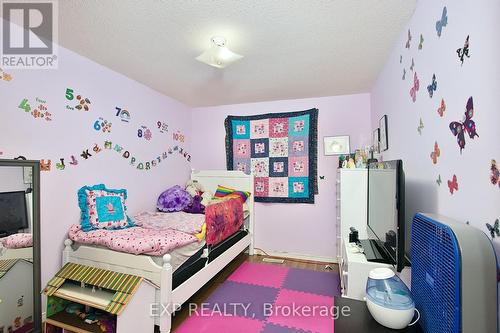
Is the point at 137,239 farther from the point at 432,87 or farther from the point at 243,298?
the point at 432,87

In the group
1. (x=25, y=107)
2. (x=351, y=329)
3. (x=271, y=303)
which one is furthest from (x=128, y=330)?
(x=25, y=107)

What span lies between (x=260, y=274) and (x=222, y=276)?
1.49ft

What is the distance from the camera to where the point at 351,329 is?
100 centimetres

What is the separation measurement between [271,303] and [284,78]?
2369mm

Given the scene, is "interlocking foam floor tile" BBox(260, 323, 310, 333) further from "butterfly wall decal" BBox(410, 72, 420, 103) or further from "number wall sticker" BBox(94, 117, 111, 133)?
"number wall sticker" BBox(94, 117, 111, 133)

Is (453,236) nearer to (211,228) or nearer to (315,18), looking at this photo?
(315,18)

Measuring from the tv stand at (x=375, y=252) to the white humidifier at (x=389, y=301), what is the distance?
0.51m

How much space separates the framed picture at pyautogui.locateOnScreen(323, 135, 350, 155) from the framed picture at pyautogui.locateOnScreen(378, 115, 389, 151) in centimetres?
75

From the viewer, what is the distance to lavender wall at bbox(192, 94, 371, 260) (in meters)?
3.34

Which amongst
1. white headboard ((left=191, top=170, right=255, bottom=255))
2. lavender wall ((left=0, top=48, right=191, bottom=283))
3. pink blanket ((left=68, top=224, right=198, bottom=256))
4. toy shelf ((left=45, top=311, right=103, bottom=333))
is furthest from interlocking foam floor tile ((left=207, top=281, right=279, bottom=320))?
lavender wall ((left=0, top=48, right=191, bottom=283))

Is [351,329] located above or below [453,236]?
below

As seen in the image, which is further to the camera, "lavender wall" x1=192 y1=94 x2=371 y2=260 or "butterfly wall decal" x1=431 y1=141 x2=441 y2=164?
"lavender wall" x1=192 y1=94 x2=371 y2=260

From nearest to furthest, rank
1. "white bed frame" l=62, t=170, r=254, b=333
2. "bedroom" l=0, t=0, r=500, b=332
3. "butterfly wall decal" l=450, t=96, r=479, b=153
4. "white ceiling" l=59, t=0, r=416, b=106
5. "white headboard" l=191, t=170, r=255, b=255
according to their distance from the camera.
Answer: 1. "butterfly wall decal" l=450, t=96, r=479, b=153
2. "bedroom" l=0, t=0, r=500, b=332
3. "white ceiling" l=59, t=0, r=416, b=106
4. "white bed frame" l=62, t=170, r=254, b=333
5. "white headboard" l=191, t=170, r=255, b=255

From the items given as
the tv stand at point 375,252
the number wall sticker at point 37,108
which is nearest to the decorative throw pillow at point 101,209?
the number wall sticker at point 37,108
